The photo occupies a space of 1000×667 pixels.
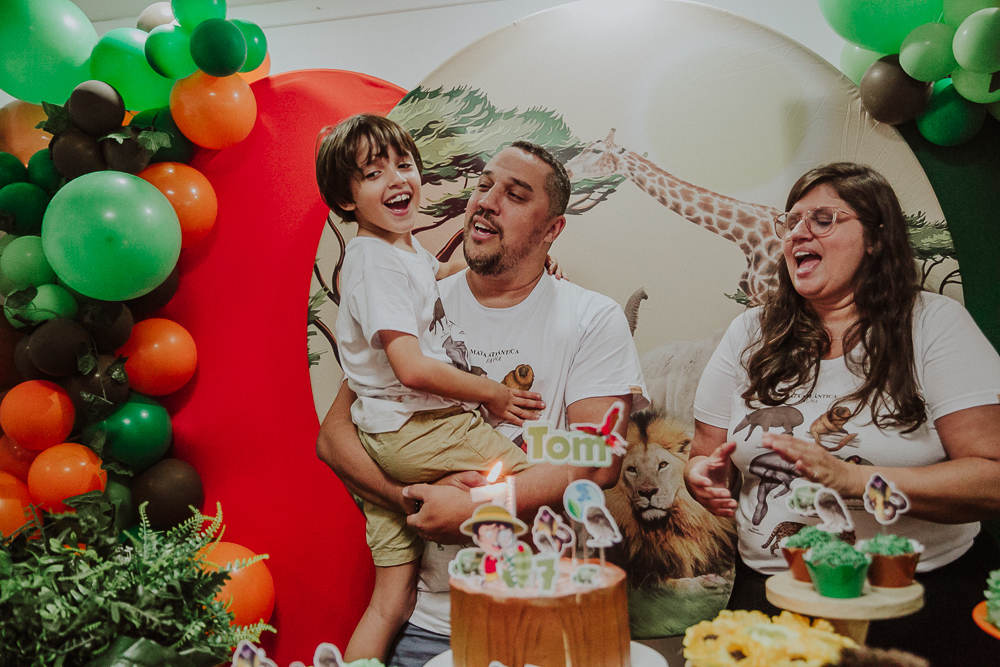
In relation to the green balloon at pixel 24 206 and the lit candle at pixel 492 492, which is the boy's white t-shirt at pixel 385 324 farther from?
the green balloon at pixel 24 206

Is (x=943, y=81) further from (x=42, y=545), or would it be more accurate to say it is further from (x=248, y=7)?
(x=42, y=545)

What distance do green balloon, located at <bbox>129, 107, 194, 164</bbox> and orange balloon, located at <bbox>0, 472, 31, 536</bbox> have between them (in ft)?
3.94

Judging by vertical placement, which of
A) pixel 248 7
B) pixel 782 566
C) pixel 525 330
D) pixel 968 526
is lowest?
pixel 782 566

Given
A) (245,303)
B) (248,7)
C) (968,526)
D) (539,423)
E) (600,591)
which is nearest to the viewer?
(600,591)

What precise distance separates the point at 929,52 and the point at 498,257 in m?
1.36

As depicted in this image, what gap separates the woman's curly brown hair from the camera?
2053 millimetres

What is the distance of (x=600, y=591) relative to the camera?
187cm

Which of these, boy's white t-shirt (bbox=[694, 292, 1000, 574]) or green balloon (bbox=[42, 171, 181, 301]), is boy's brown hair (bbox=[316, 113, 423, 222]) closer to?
green balloon (bbox=[42, 171, 181, 301])

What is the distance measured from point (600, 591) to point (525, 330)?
0.82 meters

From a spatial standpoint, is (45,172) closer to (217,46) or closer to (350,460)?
(217,46)

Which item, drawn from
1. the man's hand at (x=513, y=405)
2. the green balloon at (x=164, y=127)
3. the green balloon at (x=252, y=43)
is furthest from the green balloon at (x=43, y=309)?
the man's hand at (x=513, y=405)

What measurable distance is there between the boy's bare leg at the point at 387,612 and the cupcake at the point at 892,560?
4.35 ft

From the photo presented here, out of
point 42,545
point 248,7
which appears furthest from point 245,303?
point 248,7

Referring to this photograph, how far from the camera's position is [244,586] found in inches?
93.6
